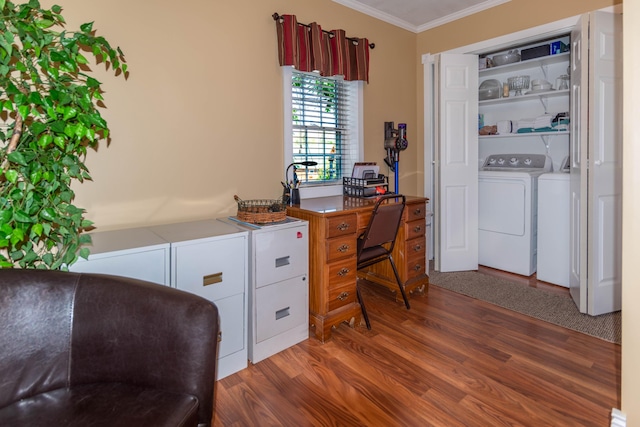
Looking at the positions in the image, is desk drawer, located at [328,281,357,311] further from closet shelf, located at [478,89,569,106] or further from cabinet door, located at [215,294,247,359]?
closet shelf, located at [478,89,569,106]

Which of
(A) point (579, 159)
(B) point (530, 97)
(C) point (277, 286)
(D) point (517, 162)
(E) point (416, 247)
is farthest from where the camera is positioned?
(D) point (517, 162)

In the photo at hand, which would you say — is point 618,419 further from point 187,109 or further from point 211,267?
point 187,109

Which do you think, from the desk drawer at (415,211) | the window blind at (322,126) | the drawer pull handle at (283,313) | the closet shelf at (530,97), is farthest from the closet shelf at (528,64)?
the drawer pull handle at (283,313)

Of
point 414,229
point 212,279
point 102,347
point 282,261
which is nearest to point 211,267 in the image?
point 212,279

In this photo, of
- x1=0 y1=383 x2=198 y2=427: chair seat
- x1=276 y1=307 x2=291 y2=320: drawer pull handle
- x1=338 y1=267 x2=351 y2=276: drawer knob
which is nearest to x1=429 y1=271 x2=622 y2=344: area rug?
x1=338 y1=267 x2=351 y2=276: drawer knob

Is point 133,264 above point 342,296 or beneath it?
above

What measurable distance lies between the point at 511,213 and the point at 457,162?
2.31 feet

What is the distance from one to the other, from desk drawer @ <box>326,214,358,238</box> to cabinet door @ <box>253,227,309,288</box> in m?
0.16

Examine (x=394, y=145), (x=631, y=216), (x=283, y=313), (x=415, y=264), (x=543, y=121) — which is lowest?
(x=283, y=313)

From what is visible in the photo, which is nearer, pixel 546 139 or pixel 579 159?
pixel 579 159

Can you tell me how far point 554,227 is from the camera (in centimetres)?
330

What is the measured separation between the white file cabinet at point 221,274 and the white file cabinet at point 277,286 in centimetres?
6

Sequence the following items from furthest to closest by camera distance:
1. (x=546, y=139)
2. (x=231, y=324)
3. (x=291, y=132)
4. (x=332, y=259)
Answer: (x=546, y=139) → (x=291, y=132) → (x=332, y=259) → (x=231, y=324)

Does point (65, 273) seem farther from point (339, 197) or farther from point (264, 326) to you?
point (339, 197)
